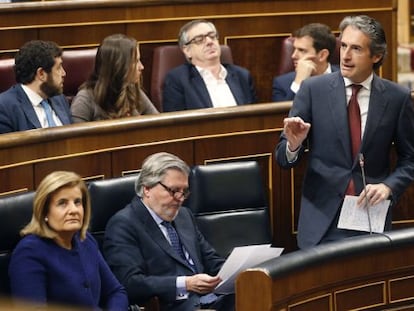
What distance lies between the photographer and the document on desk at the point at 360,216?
2.07 m

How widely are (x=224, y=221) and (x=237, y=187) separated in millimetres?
77

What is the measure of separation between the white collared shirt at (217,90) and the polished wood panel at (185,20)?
265 mm

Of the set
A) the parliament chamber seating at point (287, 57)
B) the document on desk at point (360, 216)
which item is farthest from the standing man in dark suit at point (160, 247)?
the parliament chamber seating at point (287, 57)

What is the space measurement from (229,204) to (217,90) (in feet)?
2.13

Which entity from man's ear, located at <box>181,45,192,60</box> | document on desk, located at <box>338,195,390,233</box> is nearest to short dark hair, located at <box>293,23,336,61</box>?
man's ear, located at <box>181,45,192,60</box>

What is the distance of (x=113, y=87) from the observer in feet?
8.41

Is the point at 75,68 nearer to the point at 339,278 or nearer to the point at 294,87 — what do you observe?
the point at 294,87

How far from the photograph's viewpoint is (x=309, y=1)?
330 centimetres

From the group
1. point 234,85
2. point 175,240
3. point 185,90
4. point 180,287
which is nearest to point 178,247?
point 175,240

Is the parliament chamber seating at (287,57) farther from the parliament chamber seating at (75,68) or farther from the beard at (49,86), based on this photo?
the beard at (49,86)

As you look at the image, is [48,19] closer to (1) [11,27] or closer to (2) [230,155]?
(1) [11,27]

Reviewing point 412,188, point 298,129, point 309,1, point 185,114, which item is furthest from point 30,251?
point 309,1

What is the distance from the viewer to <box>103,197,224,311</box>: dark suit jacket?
1.98 meters

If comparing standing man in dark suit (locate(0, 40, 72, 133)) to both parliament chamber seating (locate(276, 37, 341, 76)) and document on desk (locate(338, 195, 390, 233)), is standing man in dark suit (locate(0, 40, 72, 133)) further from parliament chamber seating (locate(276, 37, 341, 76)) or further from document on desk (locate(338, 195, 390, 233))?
parliament chamber seating (locate(276, 37, 341, 76))
